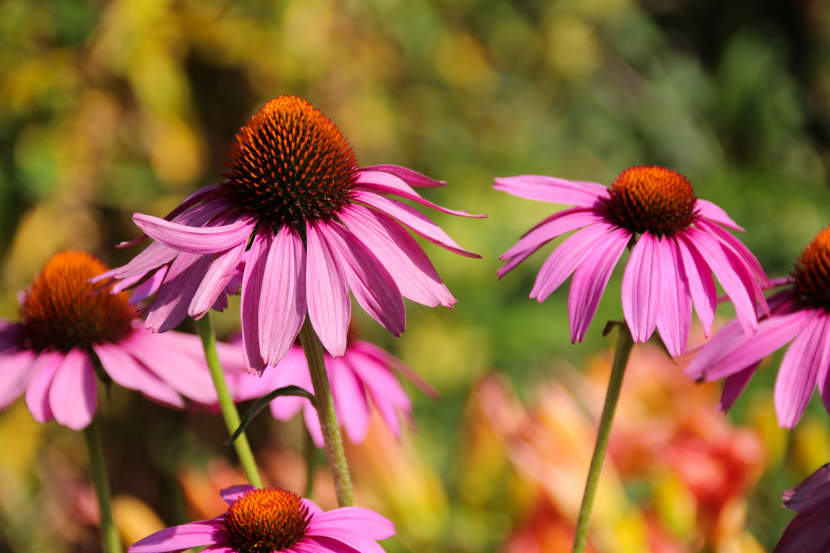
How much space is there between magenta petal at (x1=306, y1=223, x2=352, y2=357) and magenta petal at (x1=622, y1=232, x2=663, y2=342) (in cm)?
14

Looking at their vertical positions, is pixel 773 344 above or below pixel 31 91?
below

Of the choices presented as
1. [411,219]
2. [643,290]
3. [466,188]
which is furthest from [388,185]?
[466,188]

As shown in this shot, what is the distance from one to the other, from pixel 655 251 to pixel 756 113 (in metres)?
3.42

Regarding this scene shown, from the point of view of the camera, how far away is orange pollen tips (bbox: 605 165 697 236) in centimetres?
41

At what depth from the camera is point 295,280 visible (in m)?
0.34

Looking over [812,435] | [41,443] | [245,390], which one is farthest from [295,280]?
[41,443]

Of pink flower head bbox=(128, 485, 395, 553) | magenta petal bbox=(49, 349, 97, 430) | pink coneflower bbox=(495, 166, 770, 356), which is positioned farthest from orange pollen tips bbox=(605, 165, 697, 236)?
magenta petal bbox=(49, 349, 97, 430)

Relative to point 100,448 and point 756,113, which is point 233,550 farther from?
point 756,113

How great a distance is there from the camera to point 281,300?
0.34m

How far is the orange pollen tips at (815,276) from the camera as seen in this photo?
17.0 inches

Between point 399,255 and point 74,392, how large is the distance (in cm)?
23

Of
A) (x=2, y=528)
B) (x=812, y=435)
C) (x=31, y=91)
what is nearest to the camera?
(x=812, y=435)

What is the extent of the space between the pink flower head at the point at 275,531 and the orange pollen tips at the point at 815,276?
294mm

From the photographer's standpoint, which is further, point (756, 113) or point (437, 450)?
point (756, 113)
